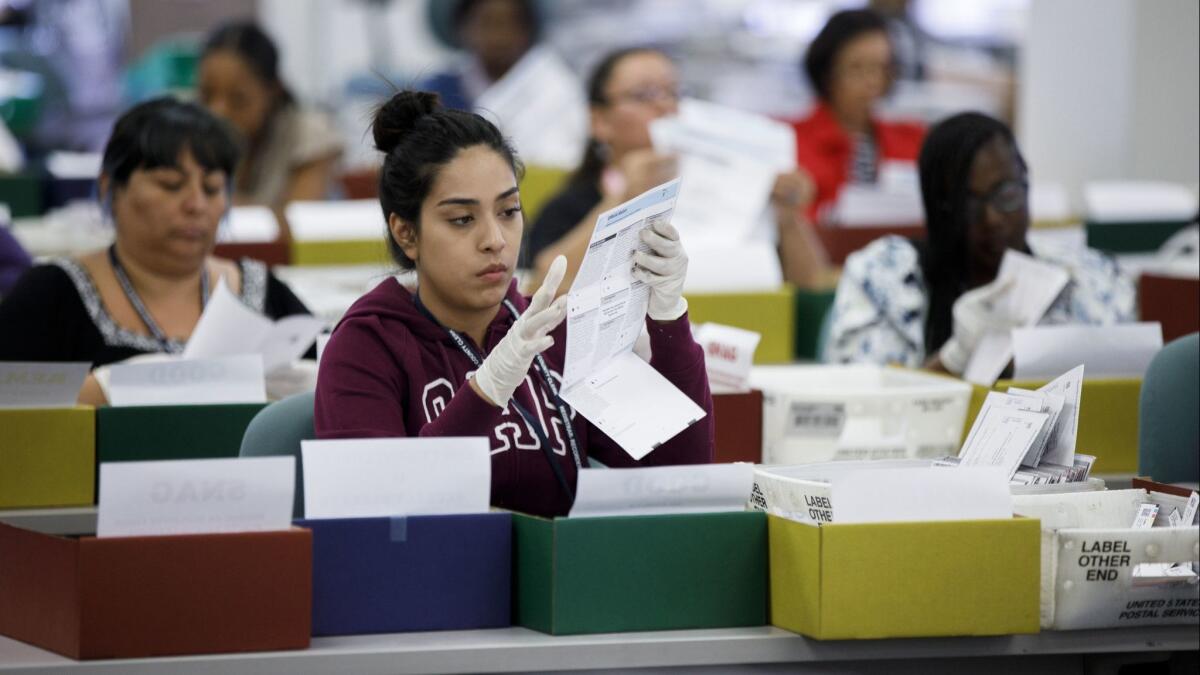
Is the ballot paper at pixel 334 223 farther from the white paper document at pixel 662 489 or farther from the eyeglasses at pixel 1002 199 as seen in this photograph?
the white paper document at pixel 662 489

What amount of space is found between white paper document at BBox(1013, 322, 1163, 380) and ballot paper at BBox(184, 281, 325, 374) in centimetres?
117

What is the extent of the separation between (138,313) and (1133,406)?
1847mm

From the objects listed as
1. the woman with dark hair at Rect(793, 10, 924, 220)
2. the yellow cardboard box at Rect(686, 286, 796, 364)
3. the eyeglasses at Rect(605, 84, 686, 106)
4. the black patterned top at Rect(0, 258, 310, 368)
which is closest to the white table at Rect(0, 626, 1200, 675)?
the black patterned top at Rect(0, 258, 310, 368)

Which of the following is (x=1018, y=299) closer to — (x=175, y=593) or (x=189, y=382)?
(x=189, y=382)

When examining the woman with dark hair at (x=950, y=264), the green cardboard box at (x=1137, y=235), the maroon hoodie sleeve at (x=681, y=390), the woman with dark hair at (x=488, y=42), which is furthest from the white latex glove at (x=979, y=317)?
the woman with dark hair at (x=488, y=42)

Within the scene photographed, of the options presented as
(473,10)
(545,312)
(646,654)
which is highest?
(473,10)

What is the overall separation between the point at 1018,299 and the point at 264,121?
10.4 ft

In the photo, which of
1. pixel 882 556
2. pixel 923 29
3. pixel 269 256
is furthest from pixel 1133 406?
pixel 923 29

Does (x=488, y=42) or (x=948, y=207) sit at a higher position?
(x=488, y=42)

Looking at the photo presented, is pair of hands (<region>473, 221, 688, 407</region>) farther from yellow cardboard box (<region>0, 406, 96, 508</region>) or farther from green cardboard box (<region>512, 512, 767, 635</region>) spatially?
yellow cardboard box (<region>0, 406, 96, 508</region>)

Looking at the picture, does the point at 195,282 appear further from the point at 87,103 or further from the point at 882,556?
the point at 87,103

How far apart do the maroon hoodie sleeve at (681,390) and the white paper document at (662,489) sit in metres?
0.30

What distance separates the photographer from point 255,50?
5.54 m

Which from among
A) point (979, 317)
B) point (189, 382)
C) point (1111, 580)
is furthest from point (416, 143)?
point (979, 317)
